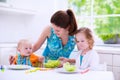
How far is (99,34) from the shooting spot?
295 centimetres

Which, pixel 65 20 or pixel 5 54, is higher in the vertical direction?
pixel 65 20

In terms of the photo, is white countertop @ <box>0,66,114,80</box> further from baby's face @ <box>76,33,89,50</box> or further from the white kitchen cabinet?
the white kitchen cabinet

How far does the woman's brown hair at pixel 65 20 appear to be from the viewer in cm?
217

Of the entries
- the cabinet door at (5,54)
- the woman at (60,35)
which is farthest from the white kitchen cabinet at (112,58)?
the cabinet door at (5,54)

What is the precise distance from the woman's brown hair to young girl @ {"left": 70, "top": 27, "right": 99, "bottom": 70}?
261 millimetres

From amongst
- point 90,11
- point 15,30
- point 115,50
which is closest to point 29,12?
point 15,30

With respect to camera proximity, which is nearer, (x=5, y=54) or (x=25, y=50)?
(x=25, y=50)

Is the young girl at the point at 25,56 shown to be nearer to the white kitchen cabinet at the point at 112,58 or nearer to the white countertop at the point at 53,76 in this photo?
the white countertop at the point at 53,76

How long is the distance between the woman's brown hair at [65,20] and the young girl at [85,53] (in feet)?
0.86

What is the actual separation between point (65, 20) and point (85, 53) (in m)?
0.42

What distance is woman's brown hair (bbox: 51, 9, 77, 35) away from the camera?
217 centimetres

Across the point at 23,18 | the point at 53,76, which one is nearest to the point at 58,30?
the point at 53,76

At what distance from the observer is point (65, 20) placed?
86.9 inches

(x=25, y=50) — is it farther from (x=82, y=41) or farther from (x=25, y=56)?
(x=82, y=41)
